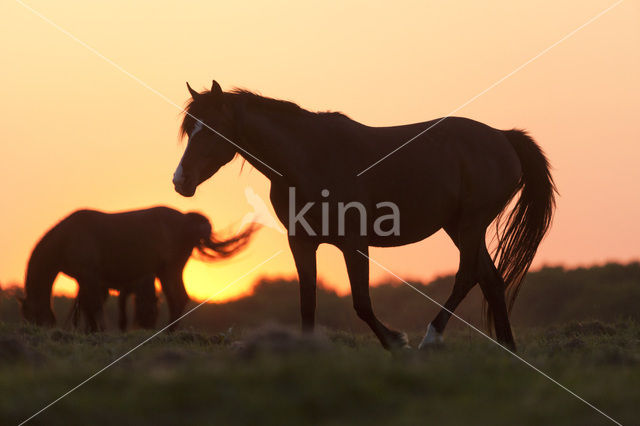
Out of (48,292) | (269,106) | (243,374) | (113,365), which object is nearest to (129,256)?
(48,292)

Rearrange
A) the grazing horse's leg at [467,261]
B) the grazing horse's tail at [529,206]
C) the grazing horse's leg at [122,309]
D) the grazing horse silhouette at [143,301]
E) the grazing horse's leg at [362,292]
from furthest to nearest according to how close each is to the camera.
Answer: the grazing horse's leg at [122,309] < the grazing horse silhouette at [143,301] < the grazing horse's tail at [529,206] < the grazing horse's leg at [467,261] < the grazing horse's leg at [362,292]

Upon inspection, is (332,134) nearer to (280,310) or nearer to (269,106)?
(269,106)

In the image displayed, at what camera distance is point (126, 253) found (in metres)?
12.7

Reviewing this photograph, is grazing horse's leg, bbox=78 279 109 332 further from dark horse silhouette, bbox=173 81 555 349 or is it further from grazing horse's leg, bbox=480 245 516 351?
grazing horse's leg, bbox=480 245 516 351

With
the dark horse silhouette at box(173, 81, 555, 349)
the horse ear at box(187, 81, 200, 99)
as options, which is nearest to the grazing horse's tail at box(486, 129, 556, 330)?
the dark horse silhouette at box(173, 81, 555, 349)

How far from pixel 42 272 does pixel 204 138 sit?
6.02 m

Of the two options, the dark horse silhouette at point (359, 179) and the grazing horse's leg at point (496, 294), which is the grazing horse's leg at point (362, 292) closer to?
the dark horse silhouette at point (359, 179)

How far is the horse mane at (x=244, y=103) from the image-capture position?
22.5 ft

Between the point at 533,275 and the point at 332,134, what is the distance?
12473 millimetres

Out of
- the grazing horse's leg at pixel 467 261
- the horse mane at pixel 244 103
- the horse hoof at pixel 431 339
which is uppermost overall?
the horse mane at pixel 244 103

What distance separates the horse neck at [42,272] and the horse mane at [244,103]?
223 inches

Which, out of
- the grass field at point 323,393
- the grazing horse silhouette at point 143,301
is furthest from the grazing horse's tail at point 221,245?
the grass field at point 323,393

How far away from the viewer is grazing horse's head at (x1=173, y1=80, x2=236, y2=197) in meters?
6.74

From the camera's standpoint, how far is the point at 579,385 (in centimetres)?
387
